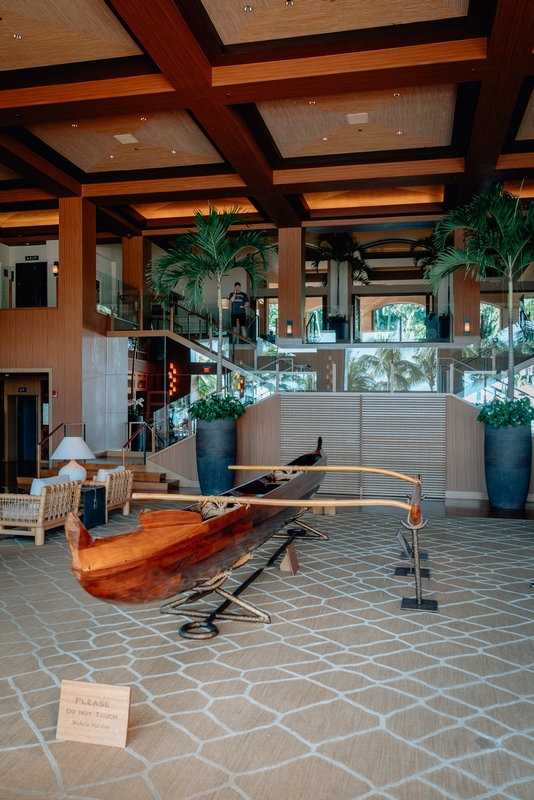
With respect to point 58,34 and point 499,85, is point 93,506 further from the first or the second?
point 499,85

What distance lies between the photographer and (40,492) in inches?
269

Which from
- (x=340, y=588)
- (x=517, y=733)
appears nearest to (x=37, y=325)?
(x=340, y=588)

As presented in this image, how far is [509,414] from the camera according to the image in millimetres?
8977

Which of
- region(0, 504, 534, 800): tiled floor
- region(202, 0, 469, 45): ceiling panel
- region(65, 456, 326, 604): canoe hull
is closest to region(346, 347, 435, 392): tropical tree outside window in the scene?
region(202, 0, 469, 45): ceiling panel

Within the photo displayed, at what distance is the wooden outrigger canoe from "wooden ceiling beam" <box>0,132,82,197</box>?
9115mm

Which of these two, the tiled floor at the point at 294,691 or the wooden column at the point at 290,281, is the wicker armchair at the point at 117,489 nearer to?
the tiled floor at the point at 294,691

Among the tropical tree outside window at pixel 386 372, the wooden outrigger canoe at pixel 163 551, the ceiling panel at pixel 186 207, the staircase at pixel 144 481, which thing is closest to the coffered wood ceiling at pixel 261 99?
the ceiling panel at pixel 186 207

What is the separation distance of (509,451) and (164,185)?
332 inches

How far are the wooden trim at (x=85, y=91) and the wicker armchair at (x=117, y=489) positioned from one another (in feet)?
17.6

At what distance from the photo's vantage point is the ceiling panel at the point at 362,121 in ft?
30.3

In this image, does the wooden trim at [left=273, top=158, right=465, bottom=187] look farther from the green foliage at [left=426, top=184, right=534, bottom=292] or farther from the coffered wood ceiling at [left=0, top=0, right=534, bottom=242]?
the green foliage at [left=426, top=184, right=534, bottom=292]

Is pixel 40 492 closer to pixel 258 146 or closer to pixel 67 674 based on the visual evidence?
pixel 67 674

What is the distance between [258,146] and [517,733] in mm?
10027

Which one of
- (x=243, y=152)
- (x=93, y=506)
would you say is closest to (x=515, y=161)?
(x=243, y=152)
